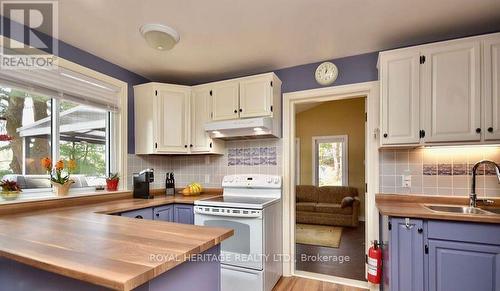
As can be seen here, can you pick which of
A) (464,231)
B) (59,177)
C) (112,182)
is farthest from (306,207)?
(59,177)

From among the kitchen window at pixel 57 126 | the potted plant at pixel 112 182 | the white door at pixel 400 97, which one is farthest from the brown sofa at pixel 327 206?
the kitchen window at pixel 57 126

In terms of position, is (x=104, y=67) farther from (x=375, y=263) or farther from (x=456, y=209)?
(x=456, y=209)

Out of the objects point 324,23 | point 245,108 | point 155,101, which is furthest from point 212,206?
point 324,23

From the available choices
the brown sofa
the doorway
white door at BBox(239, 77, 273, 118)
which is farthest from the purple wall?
the brown sofa

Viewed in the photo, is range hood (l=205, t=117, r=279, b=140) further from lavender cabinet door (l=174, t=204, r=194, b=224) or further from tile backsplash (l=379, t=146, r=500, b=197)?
tile backsplash (l=379, t=146, r=500, b=197)

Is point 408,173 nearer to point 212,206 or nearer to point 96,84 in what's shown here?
point 212,206

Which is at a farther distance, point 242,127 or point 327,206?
point 327,206

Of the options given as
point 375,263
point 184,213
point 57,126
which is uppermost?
point 57,126

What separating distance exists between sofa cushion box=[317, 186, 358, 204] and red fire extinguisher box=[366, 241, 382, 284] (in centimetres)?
281

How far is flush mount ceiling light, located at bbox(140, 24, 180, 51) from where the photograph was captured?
1.60 metres

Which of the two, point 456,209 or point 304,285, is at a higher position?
point 456,209

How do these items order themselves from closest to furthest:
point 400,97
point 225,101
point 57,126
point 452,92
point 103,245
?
point 103,245
point 452,92
point 400,97
point 57,126
point 225,101

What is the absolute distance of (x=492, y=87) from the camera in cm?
180

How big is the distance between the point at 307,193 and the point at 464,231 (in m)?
3.69
